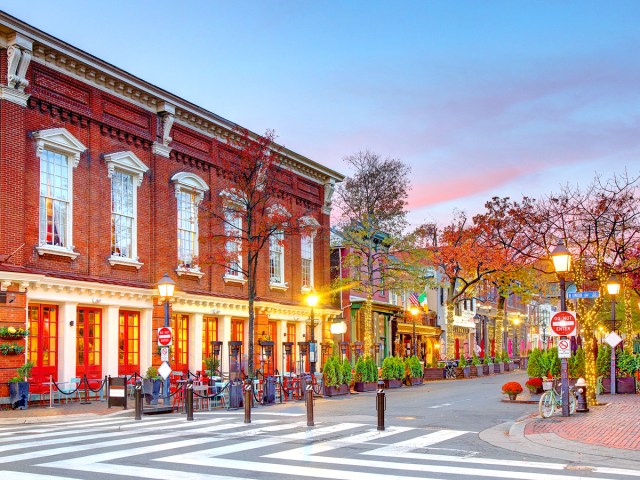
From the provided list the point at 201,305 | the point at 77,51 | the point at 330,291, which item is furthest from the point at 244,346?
the point at 77,51

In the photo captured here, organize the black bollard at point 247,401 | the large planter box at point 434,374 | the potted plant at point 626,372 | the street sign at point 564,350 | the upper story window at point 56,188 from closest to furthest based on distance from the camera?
the black bollard at point 247,401 < the street sign at point 564,350 < the upper story window at point 56,188 < the potted plant at point 626,372 < the large planter box at point 434,374

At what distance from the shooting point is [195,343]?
3186 centimetres

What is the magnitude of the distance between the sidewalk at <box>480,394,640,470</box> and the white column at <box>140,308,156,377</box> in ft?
49.9

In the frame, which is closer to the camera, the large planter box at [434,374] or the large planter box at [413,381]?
the large planter box at [413,381]

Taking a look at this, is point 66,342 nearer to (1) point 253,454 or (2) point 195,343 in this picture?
(2) point 195,343

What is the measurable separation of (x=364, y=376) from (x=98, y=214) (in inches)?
513

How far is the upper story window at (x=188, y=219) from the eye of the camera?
3134cm

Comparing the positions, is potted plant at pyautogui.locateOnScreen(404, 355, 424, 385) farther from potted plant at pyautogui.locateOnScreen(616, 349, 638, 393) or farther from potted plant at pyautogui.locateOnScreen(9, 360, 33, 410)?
potted plant at pyautogui.locateOnScreen(9, 360, 33, 410)

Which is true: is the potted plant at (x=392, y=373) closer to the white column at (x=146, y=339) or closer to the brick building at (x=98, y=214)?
the brick building at (x=98, y=214)

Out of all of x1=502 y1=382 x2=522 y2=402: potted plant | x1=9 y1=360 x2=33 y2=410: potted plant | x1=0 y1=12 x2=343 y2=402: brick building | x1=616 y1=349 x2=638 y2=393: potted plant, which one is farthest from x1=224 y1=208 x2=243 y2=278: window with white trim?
x1=616 y1=349 x2=638 y2=393: potted plant

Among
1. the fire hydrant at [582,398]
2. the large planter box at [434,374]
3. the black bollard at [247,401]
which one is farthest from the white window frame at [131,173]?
the large planter box at [434,374]

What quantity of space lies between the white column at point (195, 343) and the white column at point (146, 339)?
2.79m

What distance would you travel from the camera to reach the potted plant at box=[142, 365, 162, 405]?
78.7ft

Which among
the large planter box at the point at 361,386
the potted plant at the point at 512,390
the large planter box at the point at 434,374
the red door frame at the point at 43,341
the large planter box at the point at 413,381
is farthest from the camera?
the large planter box at the point at 434,374
